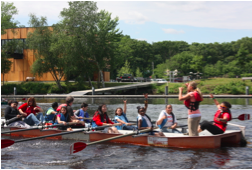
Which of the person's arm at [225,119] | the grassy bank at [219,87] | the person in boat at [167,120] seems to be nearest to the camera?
the person's arm at [225,119]

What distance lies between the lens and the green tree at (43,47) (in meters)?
42.7

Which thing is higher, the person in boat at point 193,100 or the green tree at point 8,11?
the green tree at point 8,11

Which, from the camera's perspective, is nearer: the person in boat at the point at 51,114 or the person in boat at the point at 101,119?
the person in boat at the point at 101,119

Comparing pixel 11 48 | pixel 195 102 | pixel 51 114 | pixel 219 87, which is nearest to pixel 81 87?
pixel 11 48

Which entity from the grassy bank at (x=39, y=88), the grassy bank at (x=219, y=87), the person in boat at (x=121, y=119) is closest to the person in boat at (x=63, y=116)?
the person in boat at (x=121, y=119)

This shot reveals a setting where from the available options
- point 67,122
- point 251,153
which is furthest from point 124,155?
point 251,153

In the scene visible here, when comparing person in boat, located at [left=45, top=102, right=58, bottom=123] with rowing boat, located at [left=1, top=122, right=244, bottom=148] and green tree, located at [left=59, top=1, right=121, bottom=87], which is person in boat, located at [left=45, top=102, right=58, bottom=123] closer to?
rowing boat, located at [left=1, top=122, right=244, bottom=148]

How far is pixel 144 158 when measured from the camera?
376 inches

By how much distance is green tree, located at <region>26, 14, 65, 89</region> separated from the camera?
140 feet

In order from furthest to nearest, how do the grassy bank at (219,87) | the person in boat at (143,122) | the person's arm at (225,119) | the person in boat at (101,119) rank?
the grassy bank at (219,87), the person in boat at (101,119), the person in boat at (143,122), the person's arm at (225,119)

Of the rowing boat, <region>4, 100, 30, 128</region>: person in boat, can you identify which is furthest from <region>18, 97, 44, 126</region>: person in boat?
the rowing boat

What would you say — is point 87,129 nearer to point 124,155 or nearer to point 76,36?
point 124,155

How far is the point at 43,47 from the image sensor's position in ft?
140

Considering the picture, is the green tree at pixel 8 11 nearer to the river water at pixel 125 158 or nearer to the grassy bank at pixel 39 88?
the grassy bank at pixel 39 88
